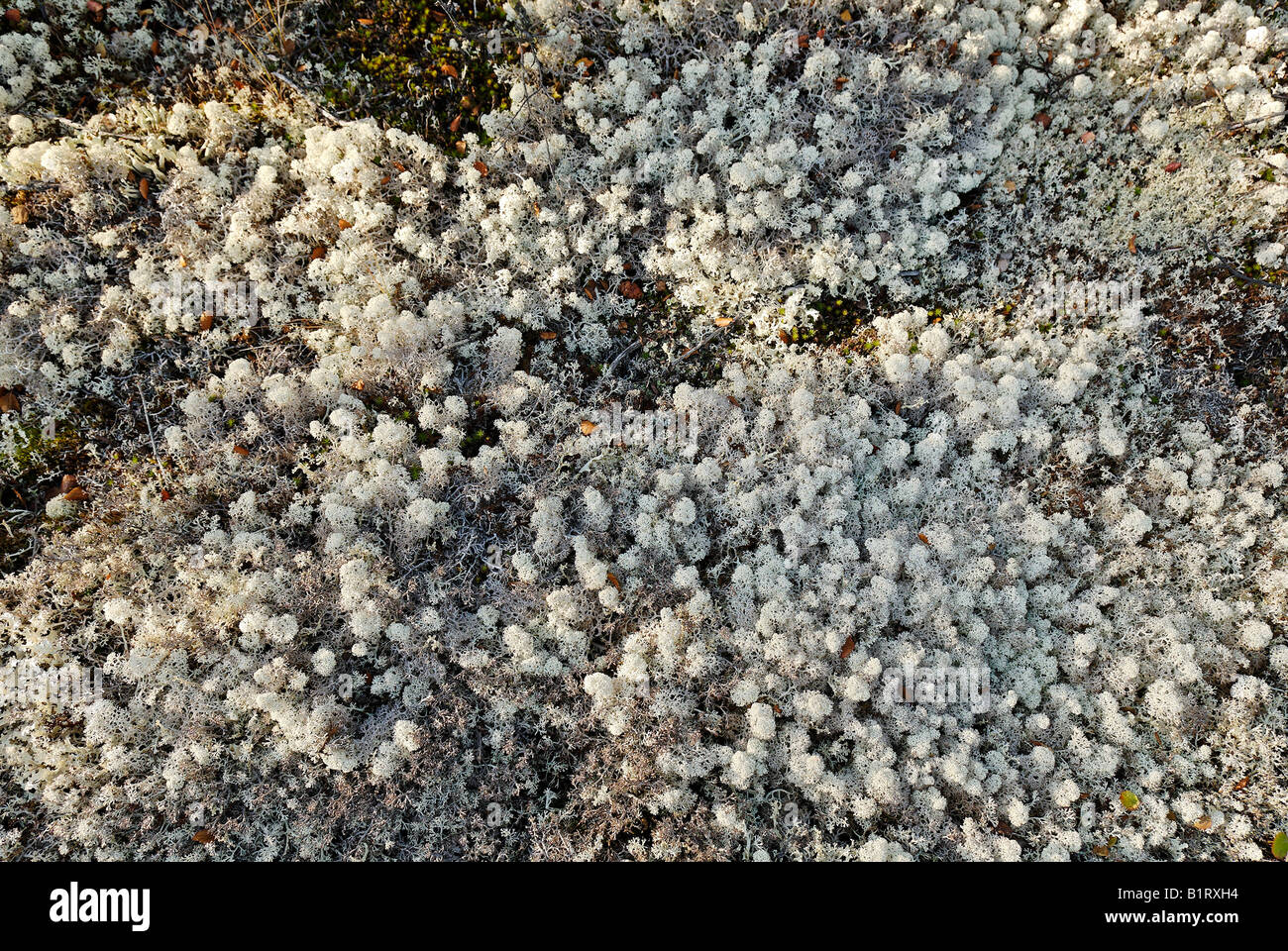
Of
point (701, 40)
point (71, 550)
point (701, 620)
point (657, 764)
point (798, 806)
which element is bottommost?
point (798, 806)

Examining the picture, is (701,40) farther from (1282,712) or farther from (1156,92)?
(1282,712)

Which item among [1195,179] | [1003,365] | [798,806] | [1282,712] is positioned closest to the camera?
[798,806]

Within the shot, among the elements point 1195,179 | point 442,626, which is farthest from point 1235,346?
point 442,626

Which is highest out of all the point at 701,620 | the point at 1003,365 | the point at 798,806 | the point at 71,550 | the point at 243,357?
the point at 243,357

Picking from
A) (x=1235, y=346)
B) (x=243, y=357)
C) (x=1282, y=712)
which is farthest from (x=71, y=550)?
(x=1235, y=346)

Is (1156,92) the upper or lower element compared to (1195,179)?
upper

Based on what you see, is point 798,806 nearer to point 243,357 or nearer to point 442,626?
point 442,626

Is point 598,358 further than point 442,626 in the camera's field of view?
Yes

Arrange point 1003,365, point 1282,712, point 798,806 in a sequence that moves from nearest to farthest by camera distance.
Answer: point 798,806, point 1282,712, point 1003,365

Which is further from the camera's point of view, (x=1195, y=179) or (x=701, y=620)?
(x=1195, y=179)
